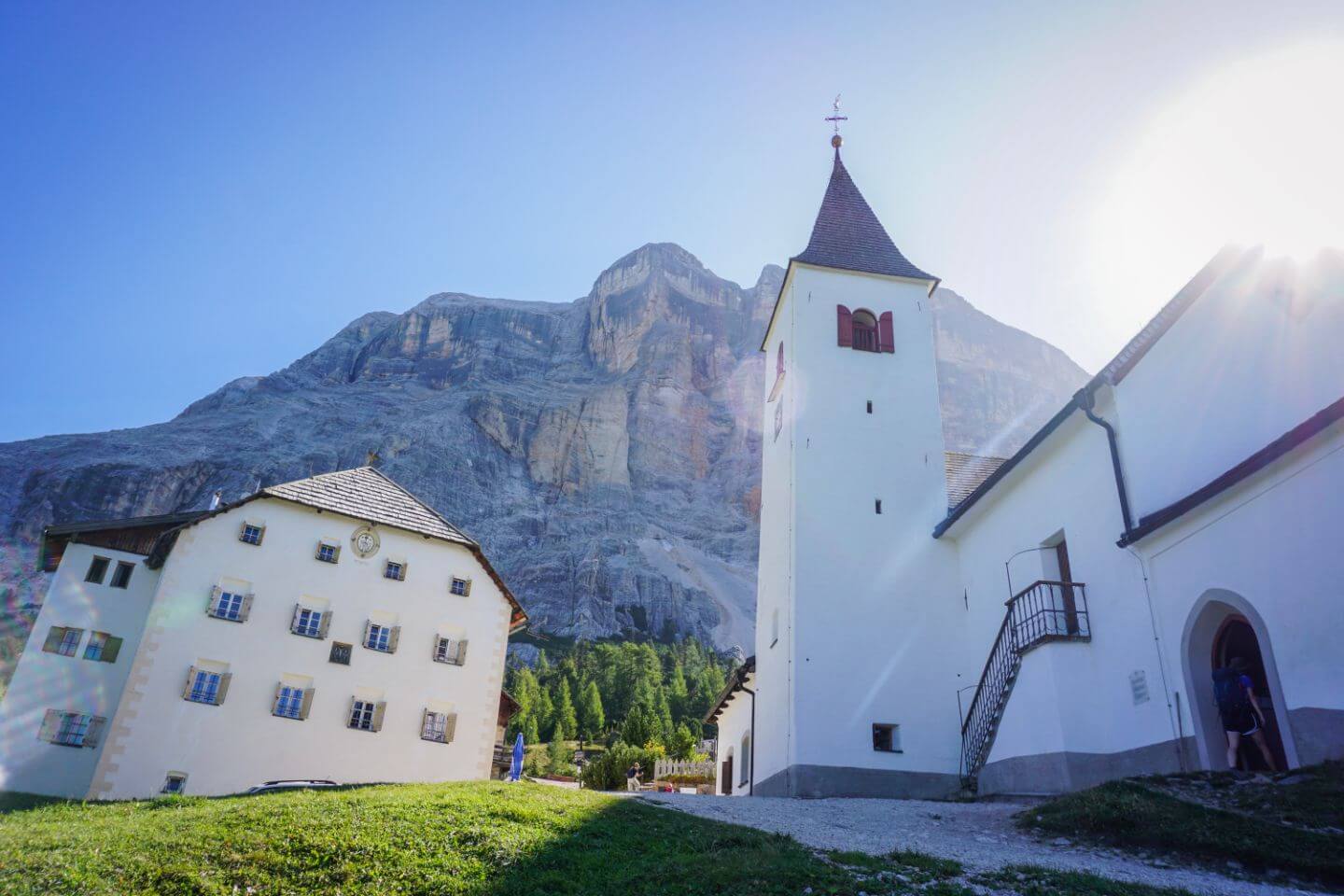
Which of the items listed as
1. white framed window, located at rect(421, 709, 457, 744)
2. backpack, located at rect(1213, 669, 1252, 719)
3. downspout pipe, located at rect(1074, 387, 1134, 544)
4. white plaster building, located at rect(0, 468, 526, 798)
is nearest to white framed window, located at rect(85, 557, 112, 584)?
white plaster building, located at rect(0, 468, 526, 798)

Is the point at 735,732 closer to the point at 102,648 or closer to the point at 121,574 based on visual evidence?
the point at 102,648

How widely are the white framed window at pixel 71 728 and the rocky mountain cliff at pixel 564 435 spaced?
73.0 meters

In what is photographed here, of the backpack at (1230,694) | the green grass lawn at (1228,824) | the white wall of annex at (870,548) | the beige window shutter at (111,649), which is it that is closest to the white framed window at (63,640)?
the beige window shutter at (111,649)

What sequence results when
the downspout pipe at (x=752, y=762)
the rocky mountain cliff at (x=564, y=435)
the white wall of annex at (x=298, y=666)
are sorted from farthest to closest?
the rocky mountain cliff at (x=564, y=435), the downspout pipe at (x=752, y=762), the white wall of annex at (x=298, y=666)

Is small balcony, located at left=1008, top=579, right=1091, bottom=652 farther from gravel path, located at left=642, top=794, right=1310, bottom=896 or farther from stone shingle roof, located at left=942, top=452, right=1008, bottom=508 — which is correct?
stone shingle roof, located at left=942, top=452, right=1008, bottom=508

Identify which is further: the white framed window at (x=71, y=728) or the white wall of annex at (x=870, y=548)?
the white framed window at (x=71, y=728)

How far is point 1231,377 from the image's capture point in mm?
13086

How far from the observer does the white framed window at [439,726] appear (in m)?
22.4

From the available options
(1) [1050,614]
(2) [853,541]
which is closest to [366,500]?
(2) [853,541]

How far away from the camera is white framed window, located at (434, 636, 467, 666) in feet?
76.8

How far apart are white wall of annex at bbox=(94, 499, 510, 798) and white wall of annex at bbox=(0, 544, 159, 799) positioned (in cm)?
233

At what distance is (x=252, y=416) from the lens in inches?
5108

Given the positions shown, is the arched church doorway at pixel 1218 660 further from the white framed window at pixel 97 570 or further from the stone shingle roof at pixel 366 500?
the white framed window at pixel 97 570

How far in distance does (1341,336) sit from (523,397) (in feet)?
431
